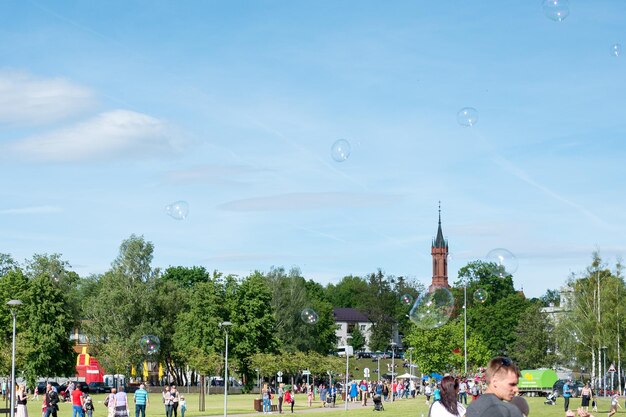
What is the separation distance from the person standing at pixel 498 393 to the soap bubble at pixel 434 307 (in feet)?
122

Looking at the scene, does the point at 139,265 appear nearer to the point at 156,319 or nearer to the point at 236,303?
the point at 156,319

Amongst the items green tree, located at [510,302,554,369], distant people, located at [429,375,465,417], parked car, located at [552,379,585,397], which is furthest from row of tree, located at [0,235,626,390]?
distant people, located at [429,375,465,417]

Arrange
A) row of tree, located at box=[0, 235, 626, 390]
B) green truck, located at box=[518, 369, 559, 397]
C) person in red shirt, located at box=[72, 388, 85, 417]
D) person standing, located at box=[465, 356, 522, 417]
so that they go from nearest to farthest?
1. person standing, located at box=[465, 356, 522, 417]
2. person in red shirt, located at box=[72, 388, 85, 417]
3. green truck, located at box=[518, 369, 559, 397]
4. row of tree, located at box=[0, 235, 626, 390]

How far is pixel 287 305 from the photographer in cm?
11806

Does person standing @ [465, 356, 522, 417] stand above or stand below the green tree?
above

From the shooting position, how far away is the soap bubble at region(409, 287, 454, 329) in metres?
44.6

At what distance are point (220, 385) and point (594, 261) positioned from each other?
136 feet

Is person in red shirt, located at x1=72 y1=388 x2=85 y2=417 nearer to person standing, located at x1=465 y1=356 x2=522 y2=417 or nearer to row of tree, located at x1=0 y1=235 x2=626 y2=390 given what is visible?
row of tree, located at x1=0 y1=235 x2=626 y2=390

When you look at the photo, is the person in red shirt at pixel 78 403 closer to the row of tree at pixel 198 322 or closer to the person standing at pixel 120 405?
the person standing at pixel 120 405

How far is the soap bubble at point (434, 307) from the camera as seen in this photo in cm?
4459

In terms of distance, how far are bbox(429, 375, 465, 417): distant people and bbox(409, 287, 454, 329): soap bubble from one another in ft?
113

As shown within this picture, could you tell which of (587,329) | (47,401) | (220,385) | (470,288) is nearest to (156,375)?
(220,385)

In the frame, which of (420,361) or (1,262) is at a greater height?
(1,262)

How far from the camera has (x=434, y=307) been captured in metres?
45.5
